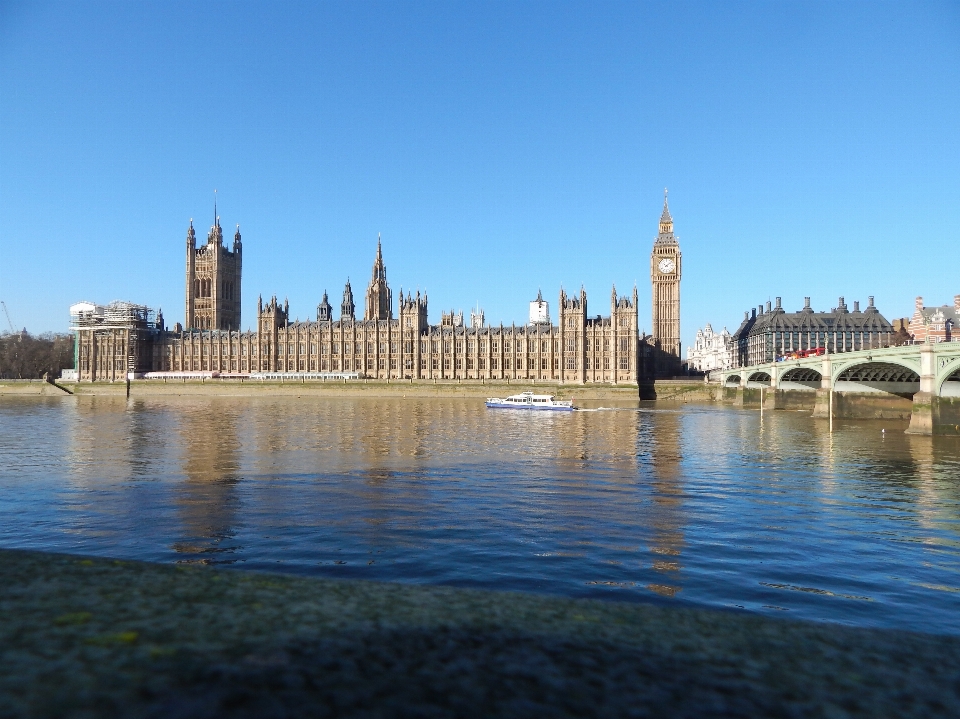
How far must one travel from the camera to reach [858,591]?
1364 cm

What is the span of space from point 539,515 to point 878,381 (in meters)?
70.7

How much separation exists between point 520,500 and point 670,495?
601 cm

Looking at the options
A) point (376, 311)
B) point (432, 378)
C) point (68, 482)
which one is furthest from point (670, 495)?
point (376, 311)

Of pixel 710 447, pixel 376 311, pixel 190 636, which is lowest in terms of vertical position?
pixel 710 447

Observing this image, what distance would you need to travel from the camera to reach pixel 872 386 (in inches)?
2945

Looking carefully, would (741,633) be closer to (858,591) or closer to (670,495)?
(858,591)

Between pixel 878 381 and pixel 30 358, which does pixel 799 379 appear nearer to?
pixel 878 381

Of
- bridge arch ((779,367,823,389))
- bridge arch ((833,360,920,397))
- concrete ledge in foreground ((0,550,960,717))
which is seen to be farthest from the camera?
bridge arch ((779,367,823,389))

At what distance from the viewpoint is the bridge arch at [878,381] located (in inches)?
2854

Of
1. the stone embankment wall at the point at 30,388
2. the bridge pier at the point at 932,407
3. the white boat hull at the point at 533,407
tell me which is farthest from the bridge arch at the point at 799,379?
the stone embankment wall at the point at 30,388

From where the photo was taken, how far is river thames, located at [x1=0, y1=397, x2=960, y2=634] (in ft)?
45.6

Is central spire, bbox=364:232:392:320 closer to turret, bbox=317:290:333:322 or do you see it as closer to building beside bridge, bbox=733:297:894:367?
turret, bbox=317:290:333:322

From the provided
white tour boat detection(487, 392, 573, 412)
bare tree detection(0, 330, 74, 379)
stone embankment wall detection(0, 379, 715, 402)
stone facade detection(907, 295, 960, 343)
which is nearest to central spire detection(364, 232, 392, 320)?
stone embankment wall detection(0, 379, 715, 402)

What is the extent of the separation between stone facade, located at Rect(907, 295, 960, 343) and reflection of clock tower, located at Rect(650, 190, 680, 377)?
1932 inches
